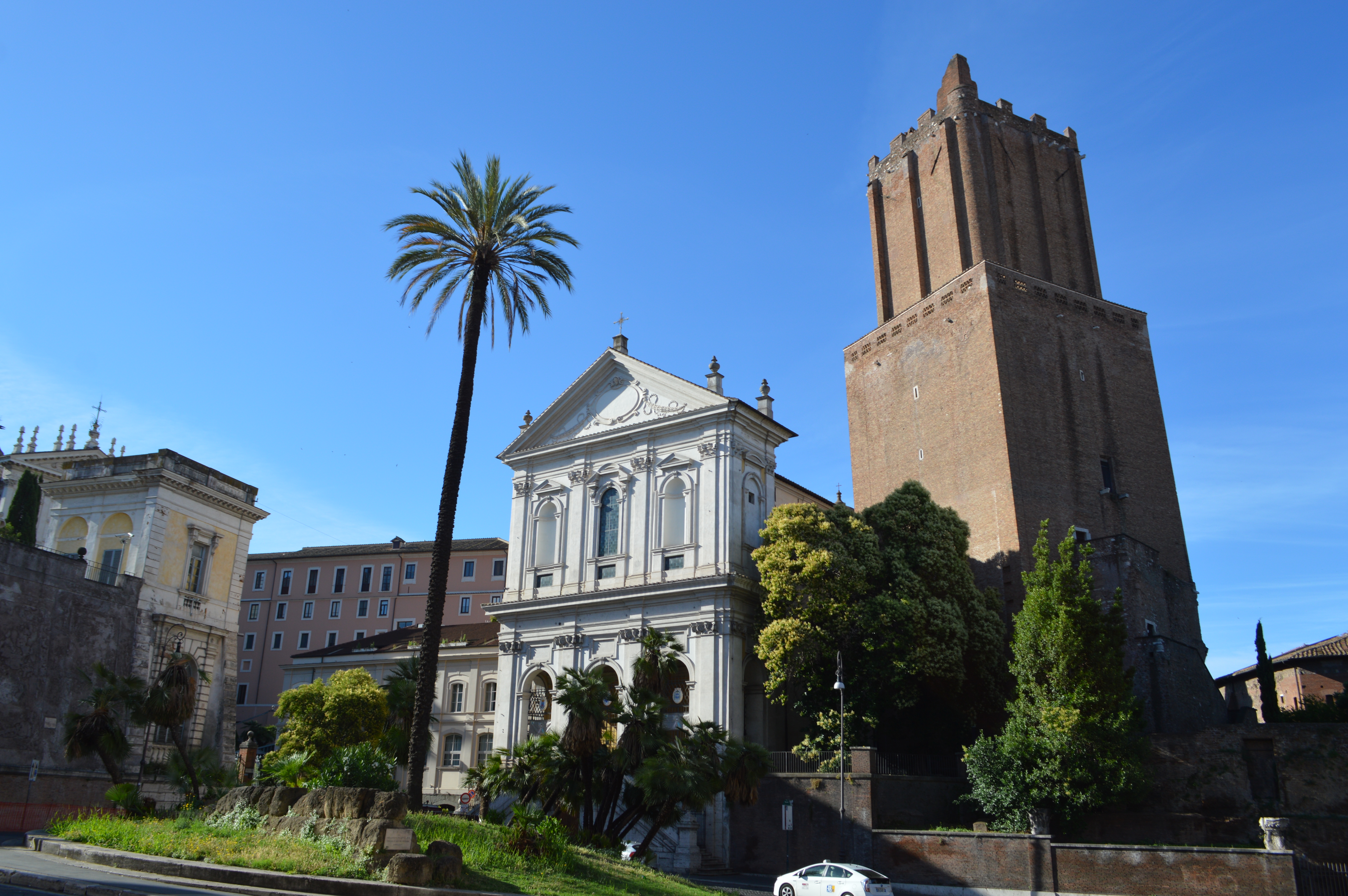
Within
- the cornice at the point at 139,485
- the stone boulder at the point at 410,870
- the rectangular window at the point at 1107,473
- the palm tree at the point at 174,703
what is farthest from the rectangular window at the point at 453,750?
the stone boulder at the point at 410,870

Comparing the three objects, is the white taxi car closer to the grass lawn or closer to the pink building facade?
the grass lawn

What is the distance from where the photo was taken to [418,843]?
50.6 ft

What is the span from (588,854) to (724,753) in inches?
262

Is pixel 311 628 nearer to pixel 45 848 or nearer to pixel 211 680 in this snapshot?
pixel 211 680

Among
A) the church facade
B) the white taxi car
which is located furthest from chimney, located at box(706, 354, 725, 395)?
the white taxi car

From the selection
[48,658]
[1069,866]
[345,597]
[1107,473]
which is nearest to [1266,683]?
[1107,473]

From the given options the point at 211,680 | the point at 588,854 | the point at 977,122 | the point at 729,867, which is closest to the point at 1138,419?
the point at 977,122

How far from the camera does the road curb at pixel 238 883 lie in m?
13.2

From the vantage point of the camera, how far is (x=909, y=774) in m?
30.3

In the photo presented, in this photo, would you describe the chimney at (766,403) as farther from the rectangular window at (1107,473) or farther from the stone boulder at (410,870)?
the stone boulder at (410,870)

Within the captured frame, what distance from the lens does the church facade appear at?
34688 millimetres

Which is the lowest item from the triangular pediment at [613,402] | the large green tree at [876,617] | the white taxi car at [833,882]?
the white taxi car at [833,882]

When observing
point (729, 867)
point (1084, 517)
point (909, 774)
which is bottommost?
point (729, 867)

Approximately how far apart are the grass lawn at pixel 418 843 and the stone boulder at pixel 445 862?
0.20 metres
